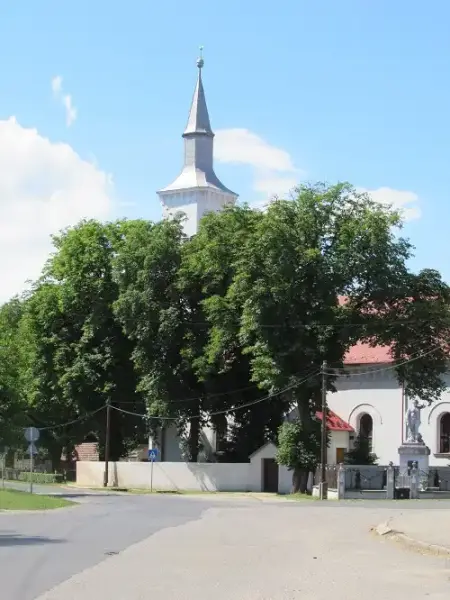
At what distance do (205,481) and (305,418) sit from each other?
29.6 feet

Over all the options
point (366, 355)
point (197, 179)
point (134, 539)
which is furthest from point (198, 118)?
point (134, 539)

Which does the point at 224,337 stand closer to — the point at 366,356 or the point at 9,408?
the point at 9,408

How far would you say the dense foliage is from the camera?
158 feet

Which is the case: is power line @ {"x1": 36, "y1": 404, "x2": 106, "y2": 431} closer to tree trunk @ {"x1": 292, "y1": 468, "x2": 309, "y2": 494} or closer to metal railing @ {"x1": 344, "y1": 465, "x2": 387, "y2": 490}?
tree trunk @ {"x1": 292, "y1": 468, "x2": 309, "y2": 494}

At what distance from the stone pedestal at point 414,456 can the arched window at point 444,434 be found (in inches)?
376

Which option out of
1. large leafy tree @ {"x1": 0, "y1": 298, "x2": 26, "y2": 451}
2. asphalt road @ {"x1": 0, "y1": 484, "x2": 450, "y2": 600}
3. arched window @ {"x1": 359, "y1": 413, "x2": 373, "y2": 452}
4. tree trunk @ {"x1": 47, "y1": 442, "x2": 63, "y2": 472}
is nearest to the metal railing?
arched window @ {"x1": 359, "y1": 413, "x2": 373, "y2": 452}

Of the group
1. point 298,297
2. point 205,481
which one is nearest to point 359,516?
point 298,297

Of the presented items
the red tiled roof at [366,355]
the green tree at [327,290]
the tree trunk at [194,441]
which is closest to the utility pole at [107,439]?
the tree trunk at [194,441]

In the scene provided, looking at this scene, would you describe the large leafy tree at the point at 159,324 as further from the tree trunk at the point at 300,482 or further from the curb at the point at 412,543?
the curb at the point at 412,543

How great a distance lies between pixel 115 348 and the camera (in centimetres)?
5959

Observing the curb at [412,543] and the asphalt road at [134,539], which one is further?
the curb at [412,543]

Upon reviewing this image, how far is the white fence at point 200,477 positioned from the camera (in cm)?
5656

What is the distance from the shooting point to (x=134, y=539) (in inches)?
766

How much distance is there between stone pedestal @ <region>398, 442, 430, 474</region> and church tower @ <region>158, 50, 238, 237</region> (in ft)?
114
